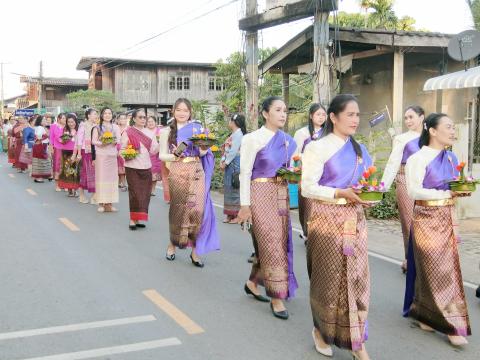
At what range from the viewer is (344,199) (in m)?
3.95

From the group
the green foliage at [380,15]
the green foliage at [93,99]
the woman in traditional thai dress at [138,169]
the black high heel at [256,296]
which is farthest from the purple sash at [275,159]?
the green foliage at [93,99]

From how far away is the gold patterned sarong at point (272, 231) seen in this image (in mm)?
5012

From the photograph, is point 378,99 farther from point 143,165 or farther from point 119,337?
point 119,337

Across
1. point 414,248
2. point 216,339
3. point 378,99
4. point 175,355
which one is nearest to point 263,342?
point 216,339

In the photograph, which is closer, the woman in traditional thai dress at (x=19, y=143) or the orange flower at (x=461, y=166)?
the orange flower at (x=461, y=166)

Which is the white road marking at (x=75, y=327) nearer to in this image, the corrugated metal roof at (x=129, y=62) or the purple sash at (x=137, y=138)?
the purple sash at (x=137, y=138)

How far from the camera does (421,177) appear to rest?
15.2 ft

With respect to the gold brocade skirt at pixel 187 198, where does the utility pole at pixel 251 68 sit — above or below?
above

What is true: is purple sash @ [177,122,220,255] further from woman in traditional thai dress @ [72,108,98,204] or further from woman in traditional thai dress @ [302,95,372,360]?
woman in traditional thai dress @ [72,108,98,204]

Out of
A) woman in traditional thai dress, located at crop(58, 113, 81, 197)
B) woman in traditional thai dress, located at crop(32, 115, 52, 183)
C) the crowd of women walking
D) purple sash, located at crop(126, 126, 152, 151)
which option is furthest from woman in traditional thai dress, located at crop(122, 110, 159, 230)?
woman in traditional thai dress, located at crop(32, 115, 52, 183)

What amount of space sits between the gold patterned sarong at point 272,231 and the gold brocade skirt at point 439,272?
1097 mm

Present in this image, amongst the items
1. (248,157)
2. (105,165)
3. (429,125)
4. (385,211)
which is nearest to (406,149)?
(429,125)

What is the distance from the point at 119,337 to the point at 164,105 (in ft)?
134

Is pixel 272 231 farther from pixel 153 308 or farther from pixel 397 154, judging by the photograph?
pixel 397 154
